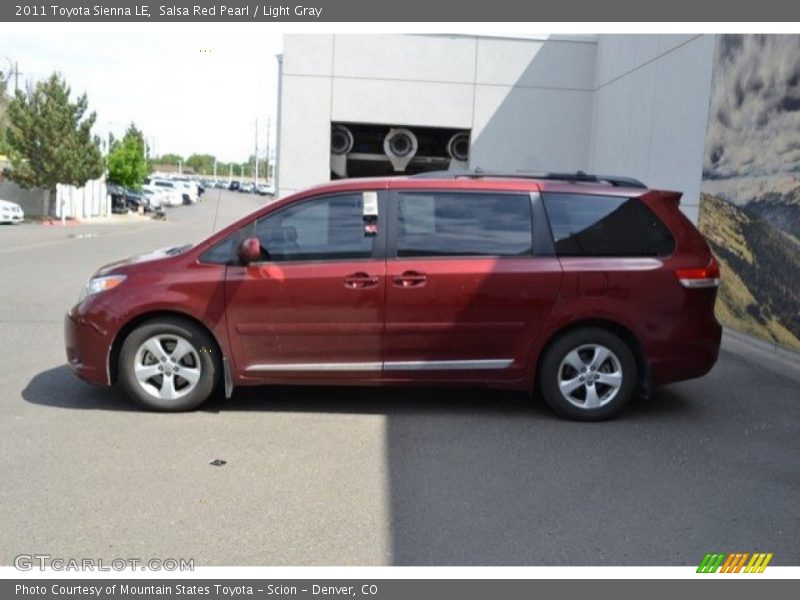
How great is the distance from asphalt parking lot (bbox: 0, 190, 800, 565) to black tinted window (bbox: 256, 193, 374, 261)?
1241mm

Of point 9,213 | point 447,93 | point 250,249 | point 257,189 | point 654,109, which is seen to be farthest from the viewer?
point 257,189

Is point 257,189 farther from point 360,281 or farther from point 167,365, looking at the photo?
point 360,281

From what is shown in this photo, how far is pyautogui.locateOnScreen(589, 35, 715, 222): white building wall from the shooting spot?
10.7m

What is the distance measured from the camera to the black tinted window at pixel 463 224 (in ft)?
20.8

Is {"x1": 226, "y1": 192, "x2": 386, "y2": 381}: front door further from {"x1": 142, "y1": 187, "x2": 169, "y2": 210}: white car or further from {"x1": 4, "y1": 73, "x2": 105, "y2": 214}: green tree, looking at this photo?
{"x1": 142, "y1": 187, "x2": 169, "y2": 210}: white car

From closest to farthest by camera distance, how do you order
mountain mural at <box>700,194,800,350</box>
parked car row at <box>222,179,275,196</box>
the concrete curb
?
1. the concrete curb
2. mountain mural at <box>700,194,800,350</box>
3. parked car row at <box>222,179,275,196</box>

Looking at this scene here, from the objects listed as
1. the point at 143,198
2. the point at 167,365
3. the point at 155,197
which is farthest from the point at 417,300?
the point at 155,197

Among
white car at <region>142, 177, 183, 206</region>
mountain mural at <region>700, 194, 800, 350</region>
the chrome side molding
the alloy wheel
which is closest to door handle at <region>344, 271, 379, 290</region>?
the chrome side molding

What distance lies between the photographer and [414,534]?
14.0 ft

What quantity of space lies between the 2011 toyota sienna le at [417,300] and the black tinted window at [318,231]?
0.01 metres

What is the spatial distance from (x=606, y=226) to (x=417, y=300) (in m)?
1.59

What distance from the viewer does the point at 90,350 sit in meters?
6.27
